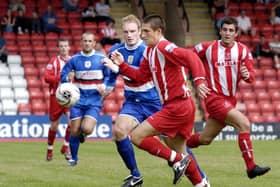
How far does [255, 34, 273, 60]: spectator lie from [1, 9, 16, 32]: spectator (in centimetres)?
829

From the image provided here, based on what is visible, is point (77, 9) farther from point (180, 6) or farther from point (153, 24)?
point (153, 24)

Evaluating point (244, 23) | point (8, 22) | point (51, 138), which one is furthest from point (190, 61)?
point (244, 23)

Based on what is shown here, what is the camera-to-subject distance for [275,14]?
3012 centimetres

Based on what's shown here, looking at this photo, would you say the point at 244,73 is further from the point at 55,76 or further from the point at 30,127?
the point at 30,127

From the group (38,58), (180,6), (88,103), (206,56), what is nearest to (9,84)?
(38,58)

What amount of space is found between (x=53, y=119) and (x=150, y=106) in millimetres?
5204

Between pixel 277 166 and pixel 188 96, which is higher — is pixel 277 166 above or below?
below

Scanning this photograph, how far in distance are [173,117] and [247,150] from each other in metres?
1.69

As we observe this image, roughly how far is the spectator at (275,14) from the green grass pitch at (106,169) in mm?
11491

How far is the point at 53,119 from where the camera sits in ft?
53.1

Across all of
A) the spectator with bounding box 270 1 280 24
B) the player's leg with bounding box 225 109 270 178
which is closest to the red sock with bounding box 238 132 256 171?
the player's leg with bounding box 225 109 270 178

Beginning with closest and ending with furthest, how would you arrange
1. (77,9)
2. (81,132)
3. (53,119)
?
(81,132) → (53,119) → (77,9)

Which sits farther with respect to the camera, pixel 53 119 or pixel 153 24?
pixel 53 119

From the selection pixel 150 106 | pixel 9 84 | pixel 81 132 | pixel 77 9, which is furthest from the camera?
pixel 77 9
